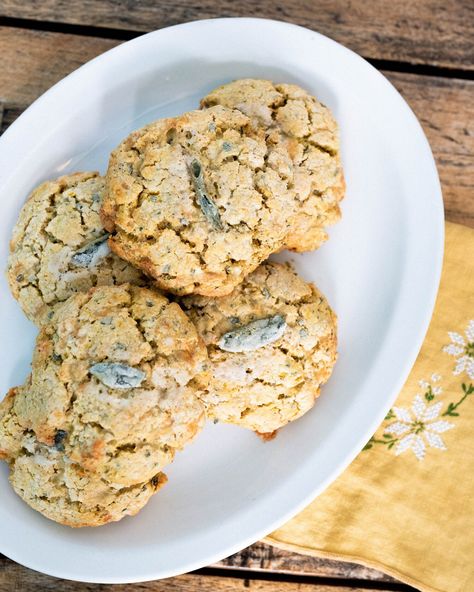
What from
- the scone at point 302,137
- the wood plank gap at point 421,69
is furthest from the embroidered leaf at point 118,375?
the wood plank gap at point 421,69

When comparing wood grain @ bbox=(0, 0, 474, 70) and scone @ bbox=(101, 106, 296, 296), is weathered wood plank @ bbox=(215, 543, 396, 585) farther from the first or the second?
wood grain @ bbox=(0, 0, 474, 70)

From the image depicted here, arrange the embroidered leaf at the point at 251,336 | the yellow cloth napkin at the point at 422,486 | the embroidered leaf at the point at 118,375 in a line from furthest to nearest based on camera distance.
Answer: the yellow cloth napkin at the point at 422,486, the embroidered leaf at the point at 251,336, the embroidered leaf at the point at 118,375

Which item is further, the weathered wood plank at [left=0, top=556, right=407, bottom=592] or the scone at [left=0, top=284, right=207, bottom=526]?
the weathered wood plank at [left=0, top=556, right=407, bottom=592]

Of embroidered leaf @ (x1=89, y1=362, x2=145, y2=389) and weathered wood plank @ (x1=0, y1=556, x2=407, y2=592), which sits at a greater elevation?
embroidered leaf @ (x1=89, y1=362, x2=145, y2=389)

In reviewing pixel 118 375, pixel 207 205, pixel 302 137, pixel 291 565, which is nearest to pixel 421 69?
pixel 302 137

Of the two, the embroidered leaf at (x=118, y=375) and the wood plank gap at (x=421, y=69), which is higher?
the wood plank gap at (x=421, y=69)

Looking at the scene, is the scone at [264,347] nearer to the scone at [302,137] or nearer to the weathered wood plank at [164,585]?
the scone at [302,137]

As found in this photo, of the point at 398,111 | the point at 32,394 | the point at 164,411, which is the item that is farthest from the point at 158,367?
the point at 398,111

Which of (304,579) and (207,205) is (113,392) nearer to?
(207,205)

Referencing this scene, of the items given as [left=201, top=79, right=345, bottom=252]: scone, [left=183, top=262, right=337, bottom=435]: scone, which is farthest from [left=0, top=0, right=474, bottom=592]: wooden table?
[left=183, top=262, right=337, bottom=435]: scone
